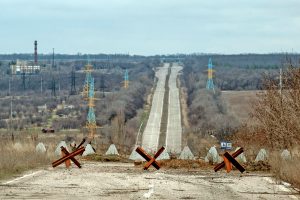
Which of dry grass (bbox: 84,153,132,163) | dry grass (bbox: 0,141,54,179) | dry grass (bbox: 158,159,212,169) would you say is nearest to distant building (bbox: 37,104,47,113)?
dry grass (bbox: 84,153,132,163)

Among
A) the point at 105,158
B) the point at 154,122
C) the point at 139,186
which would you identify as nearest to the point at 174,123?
the point at 154,122

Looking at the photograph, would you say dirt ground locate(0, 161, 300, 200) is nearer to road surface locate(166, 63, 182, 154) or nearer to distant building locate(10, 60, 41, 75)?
road surface locate(166, 63, 182, 154)

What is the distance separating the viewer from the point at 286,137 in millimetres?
29672

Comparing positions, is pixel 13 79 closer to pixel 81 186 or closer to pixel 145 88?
pixel 145 88

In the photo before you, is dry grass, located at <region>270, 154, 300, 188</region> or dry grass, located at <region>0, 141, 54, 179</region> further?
dry grass, located at <region>0, 141, 54, 179</region>

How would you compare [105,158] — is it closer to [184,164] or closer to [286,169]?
[184,164]

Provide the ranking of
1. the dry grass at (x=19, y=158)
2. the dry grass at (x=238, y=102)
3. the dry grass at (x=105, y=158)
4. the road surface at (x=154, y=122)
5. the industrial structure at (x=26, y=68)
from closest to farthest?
the dry grass at (x=19, y=158)
the dry grass at (x=105, y=158)
the road surface at (x=154, y=122)
the dry grass at (x=238, y=102)
the industrial structure at (x=26, y=68)

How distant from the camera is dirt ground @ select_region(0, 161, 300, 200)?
15.9 metres

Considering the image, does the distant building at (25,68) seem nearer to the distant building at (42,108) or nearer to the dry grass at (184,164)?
the distant building at (42,108)

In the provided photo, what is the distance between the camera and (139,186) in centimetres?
1802

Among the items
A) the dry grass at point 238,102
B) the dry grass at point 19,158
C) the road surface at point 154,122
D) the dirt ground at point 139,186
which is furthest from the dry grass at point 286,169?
the dry grass at point 238,102

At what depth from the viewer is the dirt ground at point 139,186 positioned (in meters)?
15.9

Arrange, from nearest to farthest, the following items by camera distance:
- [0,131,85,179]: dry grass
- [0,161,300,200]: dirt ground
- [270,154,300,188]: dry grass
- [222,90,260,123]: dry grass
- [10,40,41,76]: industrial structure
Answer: [0,161,300,200]: dirt ground
[270,154,300,188]: dry grass
[0,131,85,179]: dry grass
[222,90,260,123]: dry grass
[10,40,41,76]: industrial structure

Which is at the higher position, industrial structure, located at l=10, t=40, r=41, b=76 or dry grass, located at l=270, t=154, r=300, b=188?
dry grass, located at l=270, t=154, r=300, b=188
